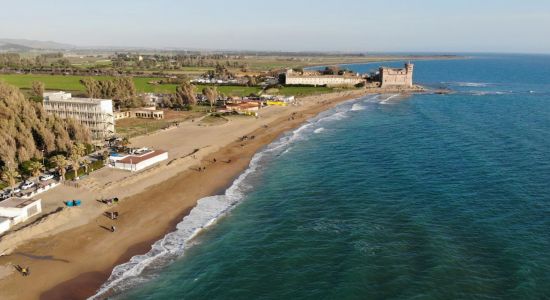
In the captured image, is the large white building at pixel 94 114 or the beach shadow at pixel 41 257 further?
the large white building at pixel 94 114

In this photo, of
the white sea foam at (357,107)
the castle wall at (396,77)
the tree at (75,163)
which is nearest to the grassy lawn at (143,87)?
the white sea foam at (357,107)

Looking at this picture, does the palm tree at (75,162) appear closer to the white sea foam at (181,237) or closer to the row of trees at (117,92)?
the white sea foam at (181,237)

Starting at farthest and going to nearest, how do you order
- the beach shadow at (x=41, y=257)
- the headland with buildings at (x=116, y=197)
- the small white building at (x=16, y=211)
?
the small white building at (x=16, y=211), the beach shadow at (x=41, y=257), the headland with buildings at (x=116, y=197)

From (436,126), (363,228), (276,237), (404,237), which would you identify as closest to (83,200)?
(276,237)

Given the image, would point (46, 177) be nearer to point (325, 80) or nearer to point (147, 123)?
point (147, 123)

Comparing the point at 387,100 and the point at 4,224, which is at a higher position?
the point at 387,100

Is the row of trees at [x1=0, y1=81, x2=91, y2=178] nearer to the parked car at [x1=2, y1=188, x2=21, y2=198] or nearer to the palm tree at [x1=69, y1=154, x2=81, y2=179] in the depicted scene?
the parked car at [x1=2, y1=188, x2=21, y2=198]

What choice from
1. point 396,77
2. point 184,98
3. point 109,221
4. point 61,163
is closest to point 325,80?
point 396,77
